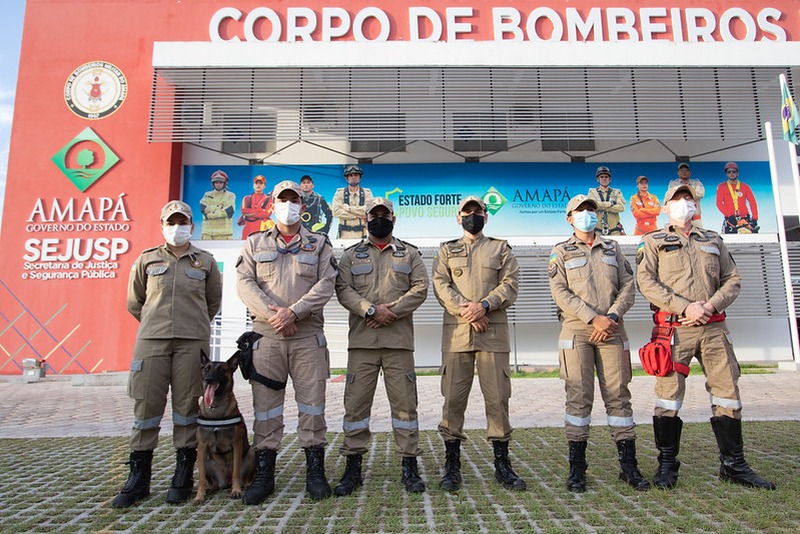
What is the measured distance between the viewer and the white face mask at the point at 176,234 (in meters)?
3.76

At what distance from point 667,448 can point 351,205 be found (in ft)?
30.1

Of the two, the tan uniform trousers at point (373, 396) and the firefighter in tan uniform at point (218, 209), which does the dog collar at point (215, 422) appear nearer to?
Result: the tan uniform trousers at point (373, 396)

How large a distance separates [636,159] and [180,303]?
1169 cm

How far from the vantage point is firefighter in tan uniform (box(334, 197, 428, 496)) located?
3.57 metres

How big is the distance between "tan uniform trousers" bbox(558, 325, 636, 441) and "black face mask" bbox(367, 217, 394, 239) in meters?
1.63

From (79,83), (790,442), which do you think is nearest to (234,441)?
(790,442)

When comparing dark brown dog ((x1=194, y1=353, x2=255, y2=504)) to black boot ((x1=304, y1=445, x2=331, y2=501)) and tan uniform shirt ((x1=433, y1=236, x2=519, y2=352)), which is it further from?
tan uniform shirt ((x1=433, y1=236, x2=519, y2=352))

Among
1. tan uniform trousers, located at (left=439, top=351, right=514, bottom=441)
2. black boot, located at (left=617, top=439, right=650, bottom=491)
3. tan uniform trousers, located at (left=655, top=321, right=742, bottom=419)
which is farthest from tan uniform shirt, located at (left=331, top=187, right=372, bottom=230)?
→ black boot, located at (left=617, top=439, right=650, bottom=491)

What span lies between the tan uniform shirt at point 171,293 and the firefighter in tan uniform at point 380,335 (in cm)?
107

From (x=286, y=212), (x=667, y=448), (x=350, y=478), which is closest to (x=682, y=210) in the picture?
(x=667, y=448)

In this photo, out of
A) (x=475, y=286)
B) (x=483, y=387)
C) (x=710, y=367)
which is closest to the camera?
(x=710, y=367)

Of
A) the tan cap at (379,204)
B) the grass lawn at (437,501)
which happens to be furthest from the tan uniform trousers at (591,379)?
the tan cap at (379,204)

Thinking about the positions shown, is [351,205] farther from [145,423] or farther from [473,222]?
[145,423]

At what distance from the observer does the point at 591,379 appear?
3730 millimetres
